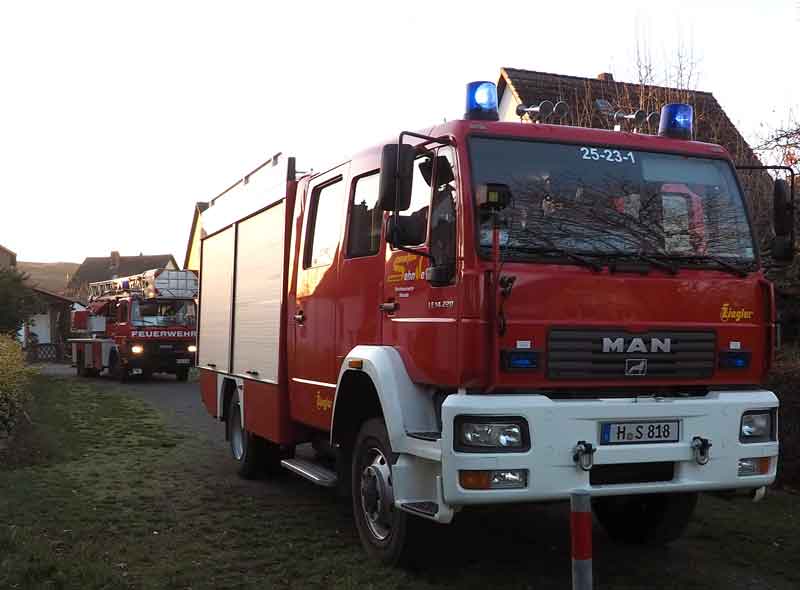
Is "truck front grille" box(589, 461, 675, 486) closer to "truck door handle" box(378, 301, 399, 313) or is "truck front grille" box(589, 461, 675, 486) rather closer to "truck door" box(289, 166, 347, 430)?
"truck door handle" box(378, 301, 399, 313)

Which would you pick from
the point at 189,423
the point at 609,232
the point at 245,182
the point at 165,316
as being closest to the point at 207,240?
the point at 245,182

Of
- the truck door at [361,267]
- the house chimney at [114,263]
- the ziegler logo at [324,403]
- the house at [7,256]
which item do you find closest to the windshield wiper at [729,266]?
the truck door at [361,267]

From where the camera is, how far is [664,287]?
5625 mm

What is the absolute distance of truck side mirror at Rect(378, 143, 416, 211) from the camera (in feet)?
17.3

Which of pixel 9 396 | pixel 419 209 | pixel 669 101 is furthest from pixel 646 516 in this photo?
pixel 9 396

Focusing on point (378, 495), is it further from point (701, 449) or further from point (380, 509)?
point (701, 449)

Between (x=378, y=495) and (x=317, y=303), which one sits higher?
(x=317, y=303)

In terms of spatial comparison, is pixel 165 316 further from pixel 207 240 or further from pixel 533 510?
pixel 533 510

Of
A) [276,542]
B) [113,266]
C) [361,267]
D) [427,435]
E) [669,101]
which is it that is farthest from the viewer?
[113,266]

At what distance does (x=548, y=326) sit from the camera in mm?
5312

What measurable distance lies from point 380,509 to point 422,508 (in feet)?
2.27

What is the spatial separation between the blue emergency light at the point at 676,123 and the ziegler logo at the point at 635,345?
1604 millimetres

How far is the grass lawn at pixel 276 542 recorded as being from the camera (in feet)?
19.3

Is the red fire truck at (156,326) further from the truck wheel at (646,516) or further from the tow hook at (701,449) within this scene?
the tow hook at (701,449)
